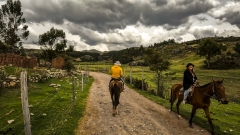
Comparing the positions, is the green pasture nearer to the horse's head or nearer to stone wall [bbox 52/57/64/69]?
the horse's head

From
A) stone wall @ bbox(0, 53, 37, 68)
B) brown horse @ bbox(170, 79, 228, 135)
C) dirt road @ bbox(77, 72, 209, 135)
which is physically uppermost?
stone wall @ bbox(0, 53, 37, 68)

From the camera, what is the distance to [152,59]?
2498 centimetres

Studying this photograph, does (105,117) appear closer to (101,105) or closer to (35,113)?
(101,105)

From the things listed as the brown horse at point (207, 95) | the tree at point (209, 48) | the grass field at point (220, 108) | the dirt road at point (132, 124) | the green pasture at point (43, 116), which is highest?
the tree at point (209, 48)

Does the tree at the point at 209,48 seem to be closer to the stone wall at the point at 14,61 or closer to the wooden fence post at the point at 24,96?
the stone wall at the point at 14,61

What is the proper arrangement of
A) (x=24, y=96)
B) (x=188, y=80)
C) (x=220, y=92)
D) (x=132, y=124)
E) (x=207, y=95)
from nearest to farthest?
(x=24, y=96) → (x=220, y=92) → (x=207, y=95) → (x=132, y=124) → (x=188, y=80)

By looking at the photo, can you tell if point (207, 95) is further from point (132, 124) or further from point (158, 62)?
point (158, 62)

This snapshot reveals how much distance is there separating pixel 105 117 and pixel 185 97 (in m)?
5.36

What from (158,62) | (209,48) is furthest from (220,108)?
(209,48)

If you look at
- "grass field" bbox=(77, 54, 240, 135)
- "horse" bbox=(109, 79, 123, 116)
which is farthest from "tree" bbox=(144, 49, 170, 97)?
"horse" bbox=(109, 79, 123, 116)

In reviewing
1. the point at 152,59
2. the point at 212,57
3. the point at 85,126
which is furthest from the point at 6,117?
the point at 212,57

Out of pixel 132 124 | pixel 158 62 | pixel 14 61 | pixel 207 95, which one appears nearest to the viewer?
pixel 207 95

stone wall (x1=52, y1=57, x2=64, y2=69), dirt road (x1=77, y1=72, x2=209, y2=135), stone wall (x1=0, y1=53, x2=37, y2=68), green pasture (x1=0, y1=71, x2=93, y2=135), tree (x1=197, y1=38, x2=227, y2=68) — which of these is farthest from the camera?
tree (x1=197, y1=38, x2=227, y2=68)

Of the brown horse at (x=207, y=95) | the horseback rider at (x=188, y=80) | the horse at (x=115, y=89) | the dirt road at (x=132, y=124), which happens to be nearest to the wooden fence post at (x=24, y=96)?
the dirt road at (x=132, y=124)
